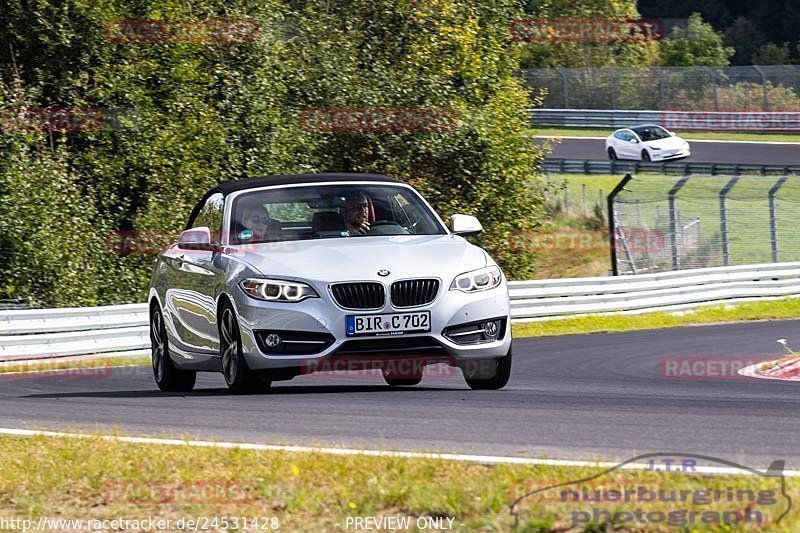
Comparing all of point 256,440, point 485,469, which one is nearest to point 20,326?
point 256,440

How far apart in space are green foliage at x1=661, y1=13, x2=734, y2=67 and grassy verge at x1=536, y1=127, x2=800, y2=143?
17.3m

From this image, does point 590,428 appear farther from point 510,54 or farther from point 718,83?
Result: point 718,83

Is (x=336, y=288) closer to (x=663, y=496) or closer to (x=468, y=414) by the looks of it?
(x=468, y=414)

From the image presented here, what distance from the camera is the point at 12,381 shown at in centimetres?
1483

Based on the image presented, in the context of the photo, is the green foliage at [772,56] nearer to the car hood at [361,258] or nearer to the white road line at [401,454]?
the car hood at [361,258]

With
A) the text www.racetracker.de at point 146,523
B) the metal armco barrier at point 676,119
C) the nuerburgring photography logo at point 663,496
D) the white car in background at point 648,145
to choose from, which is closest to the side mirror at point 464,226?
the nuerburgring photography logo at point 663,496

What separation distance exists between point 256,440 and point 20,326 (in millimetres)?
11754

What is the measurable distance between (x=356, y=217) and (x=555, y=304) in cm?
1434

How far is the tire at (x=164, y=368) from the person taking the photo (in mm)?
11680

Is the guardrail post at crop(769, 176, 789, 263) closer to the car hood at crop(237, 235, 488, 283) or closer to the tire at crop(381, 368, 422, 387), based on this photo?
the tire at crop(381, 368, 422, 387)

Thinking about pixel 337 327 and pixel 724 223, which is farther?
pixel 724 223

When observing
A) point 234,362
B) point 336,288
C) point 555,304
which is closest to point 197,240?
point 234,362

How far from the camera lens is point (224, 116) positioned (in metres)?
29.9

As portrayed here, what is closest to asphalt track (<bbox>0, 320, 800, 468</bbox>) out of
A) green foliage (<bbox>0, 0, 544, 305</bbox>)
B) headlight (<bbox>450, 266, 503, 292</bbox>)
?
headlight (<bbox>450, 266, 503, 292</bbox>)
